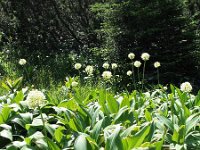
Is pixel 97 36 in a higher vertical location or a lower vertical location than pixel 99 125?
lower

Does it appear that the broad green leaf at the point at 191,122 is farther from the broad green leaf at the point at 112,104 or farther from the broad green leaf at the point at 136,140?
the broad green leaf at the point at 112,104

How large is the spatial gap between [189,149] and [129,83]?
518 cm

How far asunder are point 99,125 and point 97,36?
28.2ft

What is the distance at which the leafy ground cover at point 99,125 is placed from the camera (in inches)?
105

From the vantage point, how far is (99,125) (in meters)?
3.07

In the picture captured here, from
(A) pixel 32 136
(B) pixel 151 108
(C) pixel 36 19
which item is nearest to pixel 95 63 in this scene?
(C) pixel 36 19

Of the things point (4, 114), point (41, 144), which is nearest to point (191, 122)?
point (41, 144)

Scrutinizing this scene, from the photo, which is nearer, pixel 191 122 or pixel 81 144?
pixel 81 144

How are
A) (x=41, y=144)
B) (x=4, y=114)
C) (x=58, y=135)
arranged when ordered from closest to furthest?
(x=41, y=144) → (x=58, y=135) → (x=4, y=114)

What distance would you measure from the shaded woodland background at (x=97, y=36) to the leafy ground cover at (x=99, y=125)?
4.48m

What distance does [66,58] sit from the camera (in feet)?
35.1

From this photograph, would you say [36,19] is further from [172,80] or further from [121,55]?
[172,80]

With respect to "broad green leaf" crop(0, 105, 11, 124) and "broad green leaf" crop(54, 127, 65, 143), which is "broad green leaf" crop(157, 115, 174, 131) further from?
"broad green leaf" crop(0, 105, 11, 124)

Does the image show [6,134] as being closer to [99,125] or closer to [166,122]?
[99,125]
